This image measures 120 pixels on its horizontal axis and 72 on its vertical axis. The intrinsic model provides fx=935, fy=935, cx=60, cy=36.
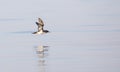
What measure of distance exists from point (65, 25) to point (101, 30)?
3.18 meters

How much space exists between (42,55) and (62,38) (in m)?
5.18

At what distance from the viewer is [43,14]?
137 feet

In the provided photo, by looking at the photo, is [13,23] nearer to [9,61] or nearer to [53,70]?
[9,61]

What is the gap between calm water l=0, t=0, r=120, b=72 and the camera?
23391 mm

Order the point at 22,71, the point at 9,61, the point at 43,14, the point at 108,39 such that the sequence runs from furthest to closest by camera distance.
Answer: the point at 43,14
the point at 108,39
the point at 9,61
the point at 22,71

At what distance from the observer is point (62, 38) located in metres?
30.8

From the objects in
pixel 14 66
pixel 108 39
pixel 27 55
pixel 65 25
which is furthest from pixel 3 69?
pixel 65 25

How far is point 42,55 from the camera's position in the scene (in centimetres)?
2564

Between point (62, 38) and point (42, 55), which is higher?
point (62, 38)

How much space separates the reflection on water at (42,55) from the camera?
75.3 ft

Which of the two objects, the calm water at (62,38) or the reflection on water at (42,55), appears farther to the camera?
the calm water at (62,38)

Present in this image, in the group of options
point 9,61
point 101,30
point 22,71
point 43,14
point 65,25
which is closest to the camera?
point 22,71

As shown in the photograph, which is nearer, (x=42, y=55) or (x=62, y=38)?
(x=42, y=55)

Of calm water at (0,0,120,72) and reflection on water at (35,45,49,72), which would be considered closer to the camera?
reflection on water at (35,45,49,72)
